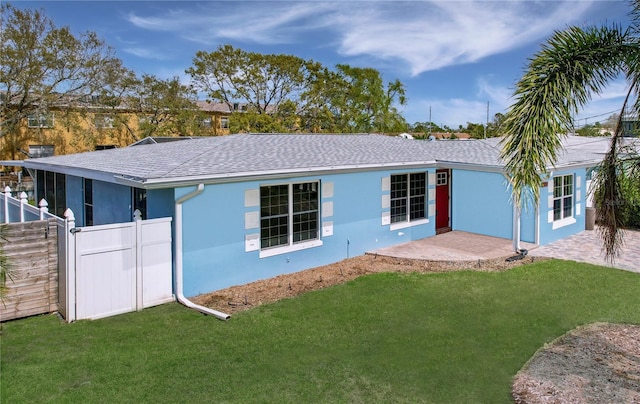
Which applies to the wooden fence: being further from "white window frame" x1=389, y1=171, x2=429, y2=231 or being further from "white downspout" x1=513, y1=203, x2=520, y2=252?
"white downspout" x1=513, y1=203, x2=520, y2=252

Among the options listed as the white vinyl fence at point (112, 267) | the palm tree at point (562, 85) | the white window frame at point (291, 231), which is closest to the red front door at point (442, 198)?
the white window frame at point (291, 231)

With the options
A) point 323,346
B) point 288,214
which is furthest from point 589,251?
point 323,346

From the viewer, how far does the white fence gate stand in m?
8.16

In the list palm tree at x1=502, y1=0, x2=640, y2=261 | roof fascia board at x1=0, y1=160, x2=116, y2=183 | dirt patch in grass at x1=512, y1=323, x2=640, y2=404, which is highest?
palm tree at x1=502, y1=0, x2=640, y2=261

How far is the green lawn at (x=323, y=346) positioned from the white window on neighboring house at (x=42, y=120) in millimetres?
34790

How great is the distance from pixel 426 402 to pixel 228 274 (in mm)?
6040

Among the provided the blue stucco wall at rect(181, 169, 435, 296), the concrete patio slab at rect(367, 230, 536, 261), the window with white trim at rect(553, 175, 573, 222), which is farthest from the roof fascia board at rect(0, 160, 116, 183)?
the window with white trim at rect(553, 175, 573, 222)

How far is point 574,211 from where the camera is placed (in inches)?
664

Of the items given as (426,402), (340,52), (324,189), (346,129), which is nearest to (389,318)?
(426,402)

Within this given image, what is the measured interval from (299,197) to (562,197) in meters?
9.91

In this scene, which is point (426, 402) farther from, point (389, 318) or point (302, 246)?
point (302, 246)

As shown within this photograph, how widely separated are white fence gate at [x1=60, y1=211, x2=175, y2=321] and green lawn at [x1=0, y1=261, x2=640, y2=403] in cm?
33

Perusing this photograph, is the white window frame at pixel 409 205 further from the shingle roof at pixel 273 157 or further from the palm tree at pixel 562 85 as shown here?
the palm tree at pixel 562 85

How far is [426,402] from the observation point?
5.67 meters
